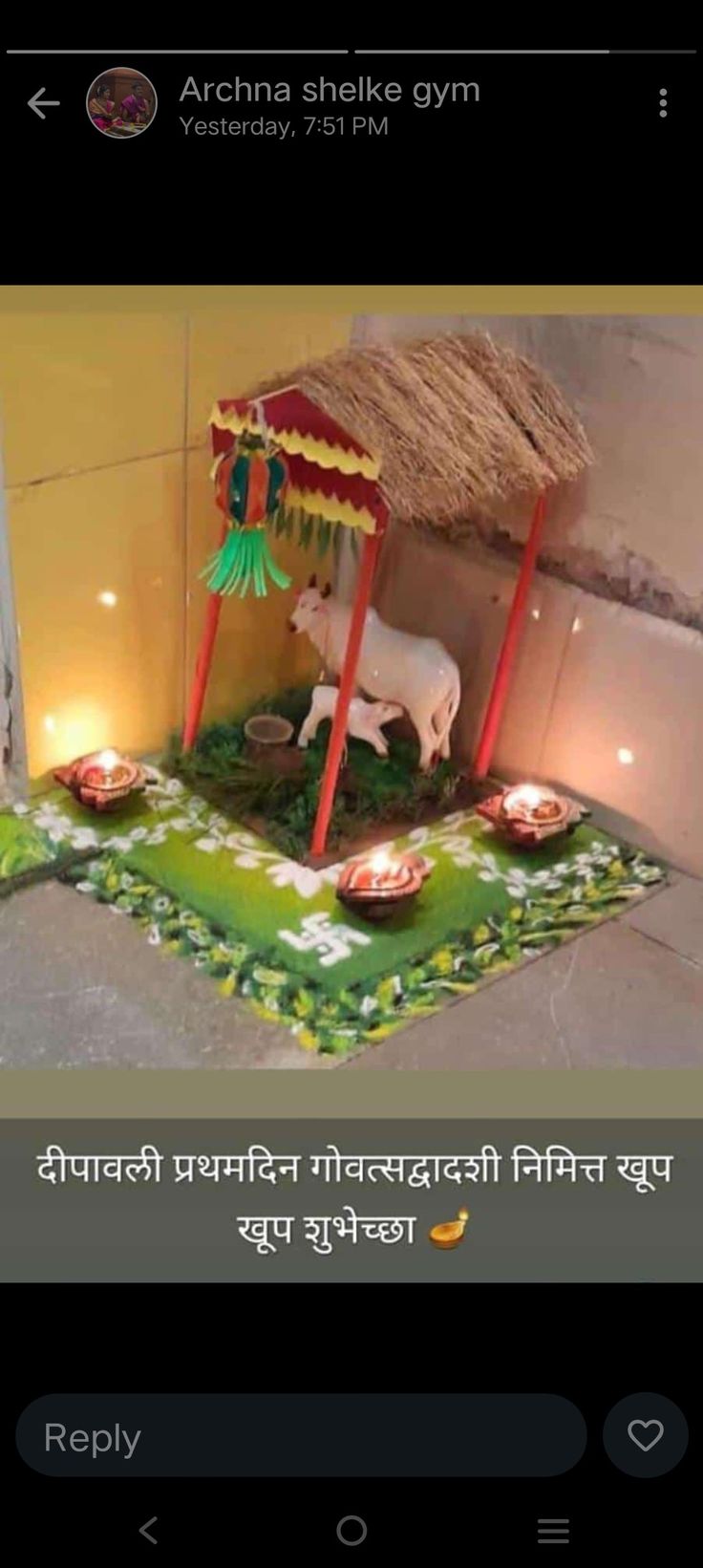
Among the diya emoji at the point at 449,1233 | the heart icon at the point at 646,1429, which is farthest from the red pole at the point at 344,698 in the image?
the heart icon at the point at 646,1429

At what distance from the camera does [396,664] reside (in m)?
1.50

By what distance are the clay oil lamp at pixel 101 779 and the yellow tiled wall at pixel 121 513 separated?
5 cm

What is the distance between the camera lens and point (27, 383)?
1297 mm

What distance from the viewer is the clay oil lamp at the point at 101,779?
142 centimetres

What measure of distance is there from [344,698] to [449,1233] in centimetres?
78

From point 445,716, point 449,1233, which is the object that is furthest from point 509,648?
point 449,1233

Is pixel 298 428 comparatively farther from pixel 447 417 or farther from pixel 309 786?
pixel 309 786
